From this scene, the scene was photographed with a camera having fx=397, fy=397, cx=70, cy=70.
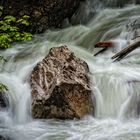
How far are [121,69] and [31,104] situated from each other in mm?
2148

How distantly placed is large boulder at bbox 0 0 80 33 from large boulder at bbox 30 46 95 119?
4.84 metres

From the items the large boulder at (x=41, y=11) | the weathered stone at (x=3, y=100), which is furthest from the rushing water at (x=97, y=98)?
the large boulder at (x=41, y=11)

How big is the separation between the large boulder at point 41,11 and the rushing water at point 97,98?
1.82 m

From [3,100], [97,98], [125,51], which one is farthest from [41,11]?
[97,98]

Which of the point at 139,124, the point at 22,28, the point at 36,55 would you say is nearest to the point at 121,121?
the point at 139,124

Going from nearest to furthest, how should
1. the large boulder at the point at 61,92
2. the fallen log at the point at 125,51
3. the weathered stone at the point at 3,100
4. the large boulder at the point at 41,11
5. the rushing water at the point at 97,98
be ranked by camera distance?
the rushing water at the point at 97,98 → the large boulder at the point at 61,92 → the weathered stone at the point at 3,100 → the fallen log at the point at 125,51 → the large boulder at the point at 41,11

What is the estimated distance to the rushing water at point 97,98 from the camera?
671 centimetres

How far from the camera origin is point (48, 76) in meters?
7.88

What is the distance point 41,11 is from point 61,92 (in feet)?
18.7

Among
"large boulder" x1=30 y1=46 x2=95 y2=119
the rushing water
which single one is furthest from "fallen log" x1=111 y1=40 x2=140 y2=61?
"large boulder" x1=30 y1=46 x2=95 y2=119

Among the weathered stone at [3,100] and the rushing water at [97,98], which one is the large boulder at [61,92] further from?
the weathered stone at [3,100]

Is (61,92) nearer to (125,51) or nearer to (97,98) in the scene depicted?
(97,98)

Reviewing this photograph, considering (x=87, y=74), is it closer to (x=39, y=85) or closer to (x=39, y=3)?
(x=39, y=85)

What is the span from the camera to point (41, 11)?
41.3 feet
